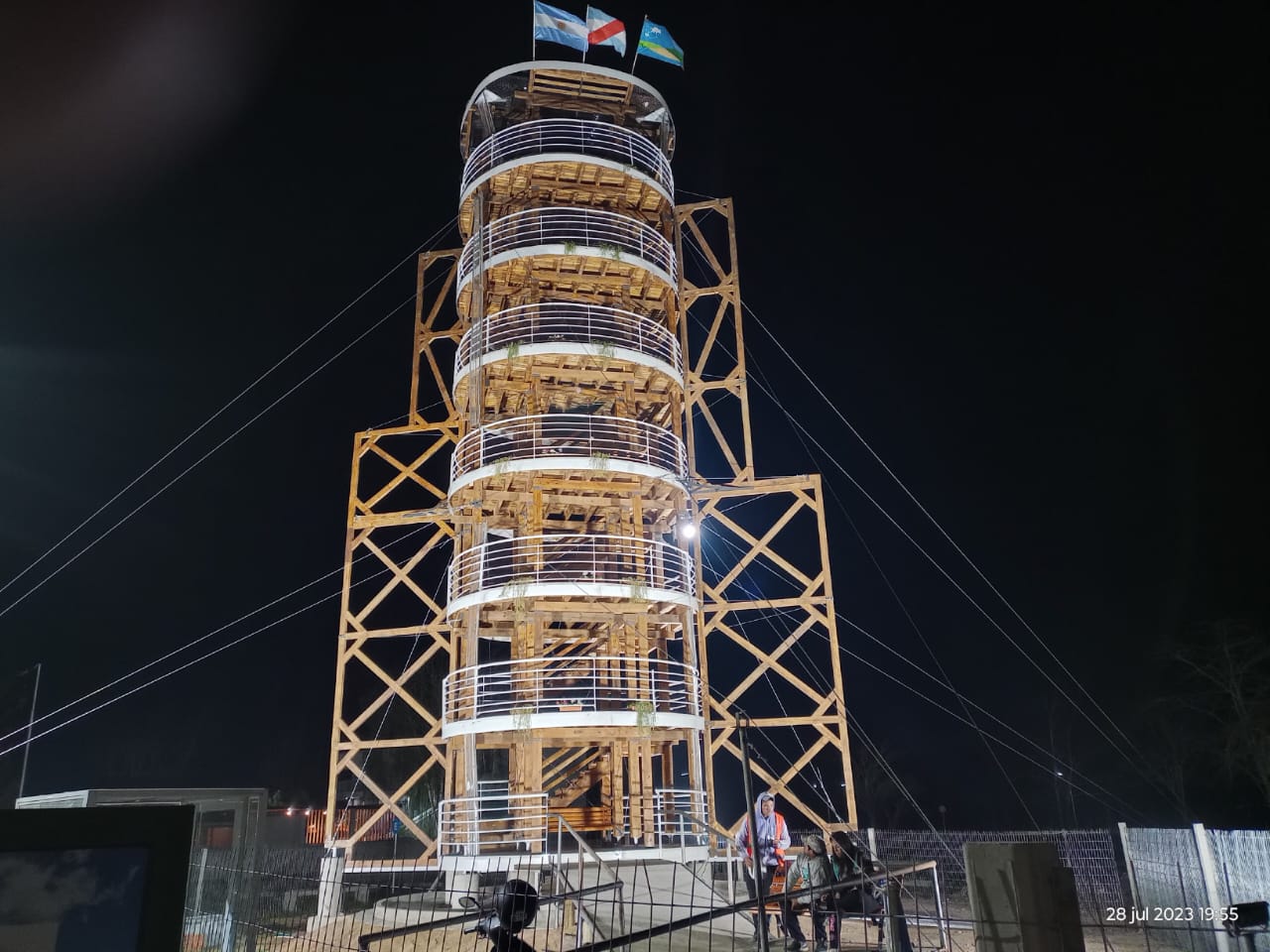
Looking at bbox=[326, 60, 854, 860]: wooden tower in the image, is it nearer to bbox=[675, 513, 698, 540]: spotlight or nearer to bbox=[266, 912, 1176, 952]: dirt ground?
bbox=[675, 513, 698, 540]: spotlight

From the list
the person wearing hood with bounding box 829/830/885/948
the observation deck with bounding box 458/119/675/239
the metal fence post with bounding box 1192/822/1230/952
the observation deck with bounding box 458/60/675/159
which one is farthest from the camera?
the observation deck with bounding box 458/60/675/159

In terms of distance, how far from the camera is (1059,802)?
41375 millimetres

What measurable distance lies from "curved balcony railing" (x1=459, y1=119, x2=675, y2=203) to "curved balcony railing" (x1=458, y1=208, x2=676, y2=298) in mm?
1386

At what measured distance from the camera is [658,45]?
23.9 m

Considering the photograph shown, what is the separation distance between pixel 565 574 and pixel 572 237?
322 inches

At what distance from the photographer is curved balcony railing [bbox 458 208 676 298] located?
69.9ft

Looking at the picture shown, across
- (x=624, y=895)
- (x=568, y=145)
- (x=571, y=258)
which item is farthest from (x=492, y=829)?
(x=568, y=145)

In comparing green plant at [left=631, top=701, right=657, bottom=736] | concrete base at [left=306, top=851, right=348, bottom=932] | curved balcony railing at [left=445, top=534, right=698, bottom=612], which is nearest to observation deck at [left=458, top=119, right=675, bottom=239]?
curved balcony railing at [left=445, top=534, right=698, bottom=612]

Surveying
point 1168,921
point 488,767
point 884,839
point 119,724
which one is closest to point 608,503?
point 884,839

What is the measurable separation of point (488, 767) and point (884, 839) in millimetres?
22684

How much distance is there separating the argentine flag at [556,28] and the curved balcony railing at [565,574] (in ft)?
42.3

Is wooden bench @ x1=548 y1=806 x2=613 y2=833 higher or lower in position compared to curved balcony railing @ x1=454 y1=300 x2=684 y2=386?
lower

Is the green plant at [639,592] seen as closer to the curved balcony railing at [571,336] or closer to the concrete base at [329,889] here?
the curved balcony railing at [571,336]

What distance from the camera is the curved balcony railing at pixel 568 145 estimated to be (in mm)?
22844
